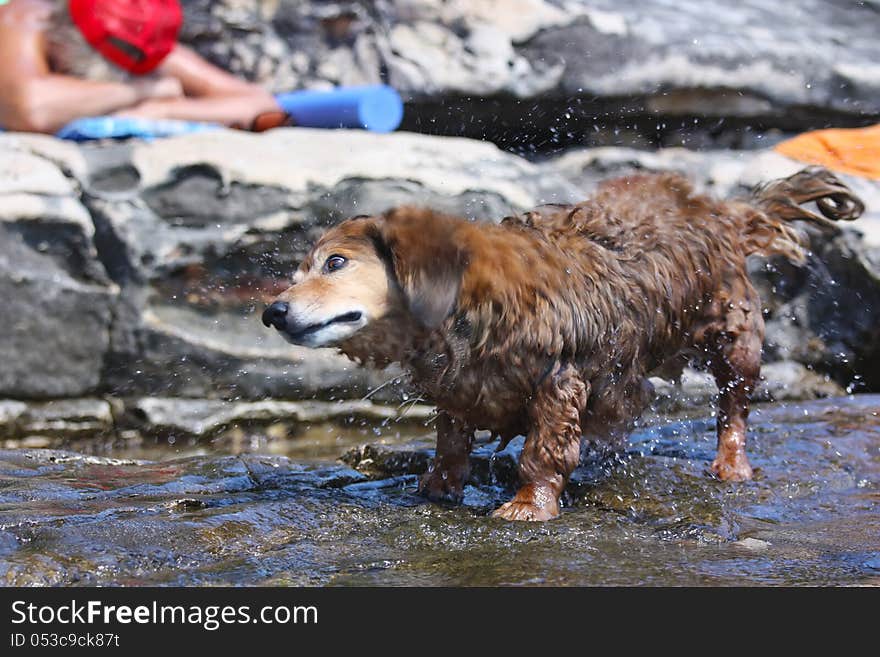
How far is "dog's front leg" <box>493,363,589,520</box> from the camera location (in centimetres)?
419

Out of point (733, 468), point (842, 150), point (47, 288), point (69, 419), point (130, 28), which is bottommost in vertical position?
point (69, 419)

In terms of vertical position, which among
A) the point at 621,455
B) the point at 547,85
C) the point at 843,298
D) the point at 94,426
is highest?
the point at 547,85

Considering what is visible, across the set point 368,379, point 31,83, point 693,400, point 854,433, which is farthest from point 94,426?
point 854,433

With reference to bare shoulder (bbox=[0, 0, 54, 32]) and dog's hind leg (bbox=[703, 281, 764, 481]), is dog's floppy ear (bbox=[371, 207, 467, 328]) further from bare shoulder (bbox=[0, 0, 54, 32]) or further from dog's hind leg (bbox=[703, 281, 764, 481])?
bare shoulder (bbox=[0, 0, 54, 32])

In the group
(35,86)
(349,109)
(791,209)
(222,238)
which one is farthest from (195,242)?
(791,209)

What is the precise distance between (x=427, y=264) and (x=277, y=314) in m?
0.55

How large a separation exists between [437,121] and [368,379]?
2838mm

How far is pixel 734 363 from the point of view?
5.22 meters

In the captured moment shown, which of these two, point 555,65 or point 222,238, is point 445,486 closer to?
point 222,238

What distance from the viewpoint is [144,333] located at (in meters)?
6.49

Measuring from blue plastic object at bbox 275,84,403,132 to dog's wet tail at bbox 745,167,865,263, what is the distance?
3.07 m

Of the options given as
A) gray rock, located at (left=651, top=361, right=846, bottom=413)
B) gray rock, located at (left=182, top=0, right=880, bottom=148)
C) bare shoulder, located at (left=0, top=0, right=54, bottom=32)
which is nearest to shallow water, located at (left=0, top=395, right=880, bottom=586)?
gray rock, located at (left=651, top=361, right=846, bottom=413)

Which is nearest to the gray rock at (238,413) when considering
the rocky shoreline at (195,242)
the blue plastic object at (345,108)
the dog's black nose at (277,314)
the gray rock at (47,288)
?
the rocky shoreline at (195,242)
